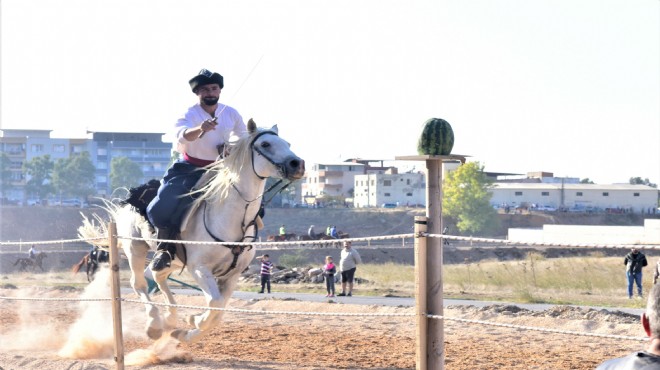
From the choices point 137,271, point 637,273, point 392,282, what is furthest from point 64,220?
point 137,271

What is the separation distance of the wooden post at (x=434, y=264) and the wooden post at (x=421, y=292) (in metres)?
0.03

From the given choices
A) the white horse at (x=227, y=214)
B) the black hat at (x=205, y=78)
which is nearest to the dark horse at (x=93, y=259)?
the black hat at (x=205, y=78)

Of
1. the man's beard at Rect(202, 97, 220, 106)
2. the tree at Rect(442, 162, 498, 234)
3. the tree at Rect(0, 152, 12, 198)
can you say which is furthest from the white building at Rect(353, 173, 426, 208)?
the man's beard at Rect(202, 97, 220, 106)

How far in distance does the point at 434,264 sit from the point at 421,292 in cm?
22

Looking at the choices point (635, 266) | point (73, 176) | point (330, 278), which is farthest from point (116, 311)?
point (73, 176)

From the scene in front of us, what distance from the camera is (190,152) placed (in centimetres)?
1113

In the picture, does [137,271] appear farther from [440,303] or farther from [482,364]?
[440,303]

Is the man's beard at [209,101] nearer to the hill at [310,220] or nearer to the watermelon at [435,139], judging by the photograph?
the watermelon at [435,139]

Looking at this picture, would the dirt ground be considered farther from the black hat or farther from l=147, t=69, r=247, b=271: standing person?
the black hat

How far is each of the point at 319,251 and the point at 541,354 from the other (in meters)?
61.1

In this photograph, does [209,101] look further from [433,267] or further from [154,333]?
[433,267]

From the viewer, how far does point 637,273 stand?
2675 cm

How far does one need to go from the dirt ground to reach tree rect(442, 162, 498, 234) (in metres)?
84.7

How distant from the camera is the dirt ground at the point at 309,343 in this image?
11273mm
